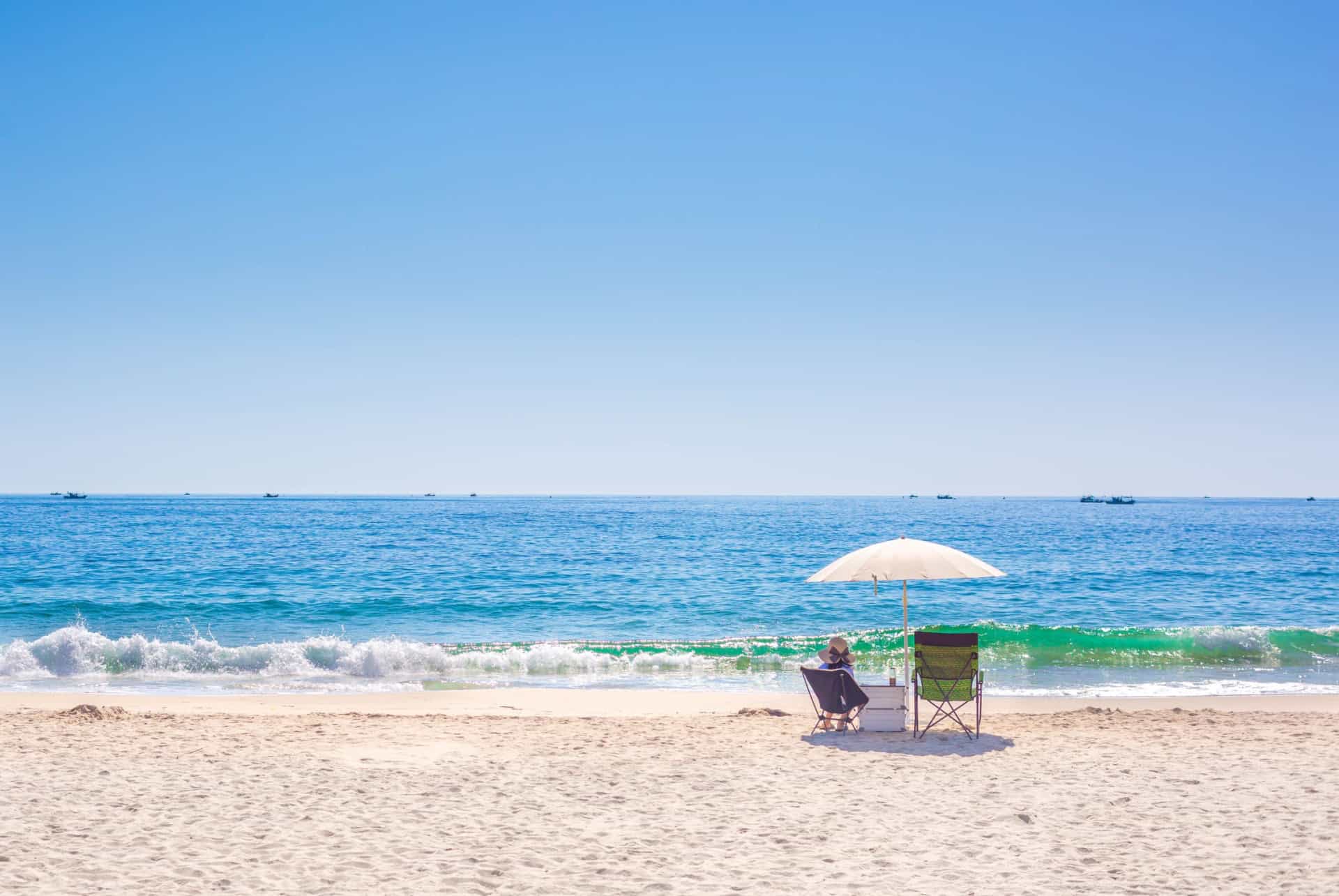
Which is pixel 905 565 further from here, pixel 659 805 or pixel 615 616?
pixel 615 616

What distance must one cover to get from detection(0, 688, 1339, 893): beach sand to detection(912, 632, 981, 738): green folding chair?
1.55ft

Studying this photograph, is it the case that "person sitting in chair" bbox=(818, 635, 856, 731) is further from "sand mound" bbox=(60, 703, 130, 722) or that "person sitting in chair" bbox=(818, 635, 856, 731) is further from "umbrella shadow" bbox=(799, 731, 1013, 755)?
"sand mound" bbox=(60, 703, 130, 722)

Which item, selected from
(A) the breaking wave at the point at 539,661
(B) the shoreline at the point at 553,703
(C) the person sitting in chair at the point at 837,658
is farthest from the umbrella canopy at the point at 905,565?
(A) the breaking wave at the point at 539,661

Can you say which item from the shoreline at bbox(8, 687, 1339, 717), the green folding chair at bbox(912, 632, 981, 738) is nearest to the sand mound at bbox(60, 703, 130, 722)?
the shoreline at bbox(8, 687, 1339, 717)

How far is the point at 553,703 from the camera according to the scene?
13328mm

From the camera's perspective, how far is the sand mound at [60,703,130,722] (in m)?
10.7

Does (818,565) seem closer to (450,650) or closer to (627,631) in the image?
(627,631)

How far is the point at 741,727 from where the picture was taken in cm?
1065

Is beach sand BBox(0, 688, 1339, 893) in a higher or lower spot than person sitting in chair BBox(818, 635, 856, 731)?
lower

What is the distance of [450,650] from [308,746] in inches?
381

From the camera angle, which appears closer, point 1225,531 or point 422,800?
point 422,800

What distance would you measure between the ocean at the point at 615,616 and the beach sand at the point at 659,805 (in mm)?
5152

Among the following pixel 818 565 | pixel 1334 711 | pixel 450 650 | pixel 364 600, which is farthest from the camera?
pixel 818 565

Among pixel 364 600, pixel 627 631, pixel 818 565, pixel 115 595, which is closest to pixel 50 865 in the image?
pixel 627 631
